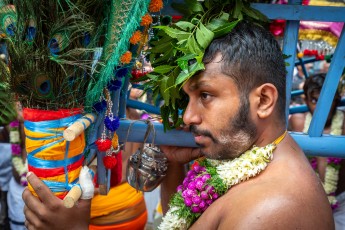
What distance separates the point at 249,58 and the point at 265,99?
17 centimetres

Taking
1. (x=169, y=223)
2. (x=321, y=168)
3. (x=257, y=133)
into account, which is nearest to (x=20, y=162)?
(x=321, y=168)

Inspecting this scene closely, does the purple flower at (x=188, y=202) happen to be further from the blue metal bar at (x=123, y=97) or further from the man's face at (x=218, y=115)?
the blue metal bar at (x=123, y=97)

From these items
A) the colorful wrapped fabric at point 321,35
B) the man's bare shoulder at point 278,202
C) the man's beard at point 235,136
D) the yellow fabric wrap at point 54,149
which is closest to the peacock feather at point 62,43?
the yellow fabric wrap at point 54,149

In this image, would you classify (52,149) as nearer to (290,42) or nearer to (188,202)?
(188,202)

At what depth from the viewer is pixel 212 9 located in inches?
81.5

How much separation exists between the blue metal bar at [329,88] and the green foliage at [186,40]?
16.2 inches

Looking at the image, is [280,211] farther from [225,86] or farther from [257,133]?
[225,86]

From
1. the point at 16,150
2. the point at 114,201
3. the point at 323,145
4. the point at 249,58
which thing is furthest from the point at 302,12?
the point at 16,150

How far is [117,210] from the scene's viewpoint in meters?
4.02

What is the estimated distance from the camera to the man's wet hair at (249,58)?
70.1 inches

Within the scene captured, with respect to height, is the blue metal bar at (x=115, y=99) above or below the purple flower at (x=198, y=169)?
above

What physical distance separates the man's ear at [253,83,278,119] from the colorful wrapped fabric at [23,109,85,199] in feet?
2.45

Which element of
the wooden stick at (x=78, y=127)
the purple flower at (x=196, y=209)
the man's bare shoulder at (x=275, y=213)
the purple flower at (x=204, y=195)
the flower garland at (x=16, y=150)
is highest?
the wooden stick at (x=78, y=127)

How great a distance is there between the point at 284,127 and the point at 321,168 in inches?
109
